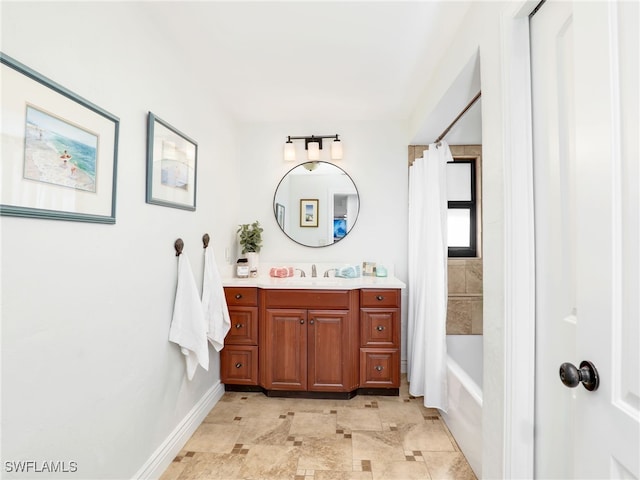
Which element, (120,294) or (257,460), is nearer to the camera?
(120,294)

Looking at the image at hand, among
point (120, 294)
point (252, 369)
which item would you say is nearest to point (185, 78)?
point (120, 294)

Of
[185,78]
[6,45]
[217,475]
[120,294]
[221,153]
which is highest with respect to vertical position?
[185,78]

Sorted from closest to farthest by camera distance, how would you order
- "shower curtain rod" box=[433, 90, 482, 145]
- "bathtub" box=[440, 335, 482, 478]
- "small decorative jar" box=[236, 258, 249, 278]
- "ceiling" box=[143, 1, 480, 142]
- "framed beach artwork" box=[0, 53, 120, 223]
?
"framed beach artwork" box=[0, 53, 120, 223] → "ceiling" box=[143, 1, 480, 142] → "bathtub" box=[440, 335, 482, 478] → "shower curtain rod" box=[433, 90, 482, 145] → "small decorative jar" box=[236, 258, 249, 278]

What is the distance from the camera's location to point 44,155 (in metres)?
1.08

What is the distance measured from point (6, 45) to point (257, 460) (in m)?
2.12

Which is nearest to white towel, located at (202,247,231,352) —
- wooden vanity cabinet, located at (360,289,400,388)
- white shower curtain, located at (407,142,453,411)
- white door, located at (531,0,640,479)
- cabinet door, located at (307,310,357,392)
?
cabinet door, located at (307,310,357,392)

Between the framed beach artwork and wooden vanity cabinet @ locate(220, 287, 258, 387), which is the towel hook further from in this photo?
wooden vanity cabinet @ locate(220, 287, 258, 387)

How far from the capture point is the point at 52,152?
1108 millimetres

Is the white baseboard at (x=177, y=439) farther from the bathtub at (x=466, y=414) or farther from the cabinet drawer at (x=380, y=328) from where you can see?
the bathtub at (x=466, y=414)

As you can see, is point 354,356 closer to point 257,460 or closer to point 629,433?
point 257,460

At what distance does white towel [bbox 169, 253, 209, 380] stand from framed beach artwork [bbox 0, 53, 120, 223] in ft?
2.08

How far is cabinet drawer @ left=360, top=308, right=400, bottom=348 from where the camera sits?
2.63m
